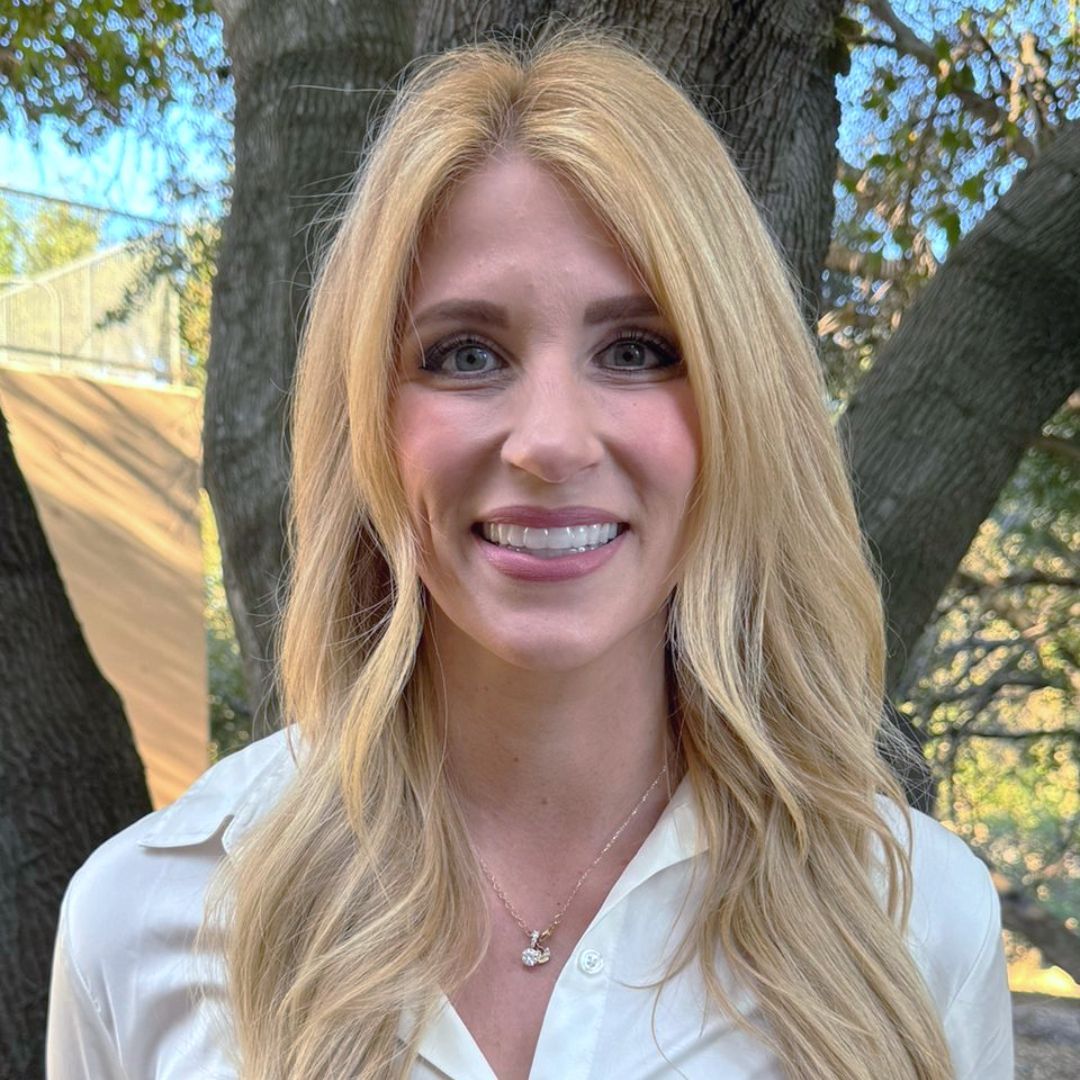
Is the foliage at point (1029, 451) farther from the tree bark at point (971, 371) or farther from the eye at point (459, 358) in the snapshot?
the eye at point (459, 358)

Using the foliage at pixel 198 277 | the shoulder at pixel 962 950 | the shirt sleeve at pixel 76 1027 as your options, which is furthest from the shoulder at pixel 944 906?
the foliage at pixel 198 277

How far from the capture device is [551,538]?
5.43 ft

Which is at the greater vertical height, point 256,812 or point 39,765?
point 256,812

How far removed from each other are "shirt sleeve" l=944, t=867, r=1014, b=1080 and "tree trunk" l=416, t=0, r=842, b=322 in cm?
109

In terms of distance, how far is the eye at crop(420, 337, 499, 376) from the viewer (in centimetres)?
171

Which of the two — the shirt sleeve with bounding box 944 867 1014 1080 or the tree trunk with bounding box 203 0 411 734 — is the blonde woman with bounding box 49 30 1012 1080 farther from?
the tree trunk with bounding box 203 0 411 734

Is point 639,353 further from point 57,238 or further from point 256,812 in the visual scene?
point 57,238

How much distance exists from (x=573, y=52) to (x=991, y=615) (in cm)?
471

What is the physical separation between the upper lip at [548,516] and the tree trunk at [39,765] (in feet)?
4.86

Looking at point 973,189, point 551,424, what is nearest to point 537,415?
point 551,424

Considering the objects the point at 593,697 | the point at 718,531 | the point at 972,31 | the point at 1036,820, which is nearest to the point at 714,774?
the point at 593,697

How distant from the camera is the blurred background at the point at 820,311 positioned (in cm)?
267

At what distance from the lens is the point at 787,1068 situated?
168cm

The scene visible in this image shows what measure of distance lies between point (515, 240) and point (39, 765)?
64.1 inches
